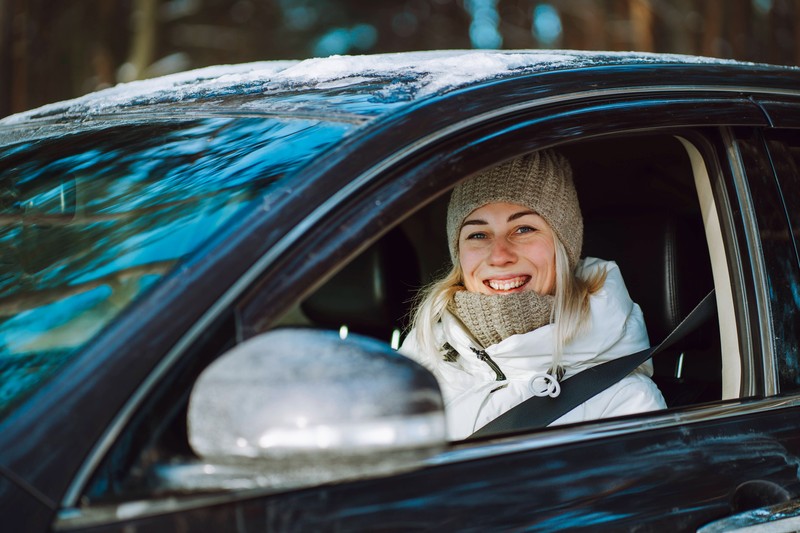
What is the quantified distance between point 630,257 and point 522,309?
52 centimetres

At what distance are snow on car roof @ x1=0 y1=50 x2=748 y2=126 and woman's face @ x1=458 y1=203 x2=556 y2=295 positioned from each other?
418mm

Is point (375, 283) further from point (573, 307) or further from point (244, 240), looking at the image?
point (244, 240)

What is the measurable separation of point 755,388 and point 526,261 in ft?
2.43

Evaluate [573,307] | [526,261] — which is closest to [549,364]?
[573,307]

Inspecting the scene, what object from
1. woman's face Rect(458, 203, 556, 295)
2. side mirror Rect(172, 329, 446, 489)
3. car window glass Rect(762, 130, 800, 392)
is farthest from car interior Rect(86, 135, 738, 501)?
side mirror Rect(172, 329, 446, 489)

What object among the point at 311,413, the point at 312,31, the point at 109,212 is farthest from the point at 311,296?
the point at 312,31

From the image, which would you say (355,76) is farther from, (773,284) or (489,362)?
(773,284)

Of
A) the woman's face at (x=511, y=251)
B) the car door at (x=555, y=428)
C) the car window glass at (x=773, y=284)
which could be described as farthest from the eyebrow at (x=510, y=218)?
the car window glass at (x=773, y=284)

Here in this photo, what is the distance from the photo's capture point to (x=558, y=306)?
2.45m

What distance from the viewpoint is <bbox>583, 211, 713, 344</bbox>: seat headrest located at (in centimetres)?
260

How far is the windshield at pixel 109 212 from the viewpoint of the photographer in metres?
1.53

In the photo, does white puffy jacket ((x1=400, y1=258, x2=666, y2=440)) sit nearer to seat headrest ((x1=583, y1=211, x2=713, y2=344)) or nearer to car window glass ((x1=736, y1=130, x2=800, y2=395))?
seat headrest ((x1=583, y1=211, x2=713, y2=344))

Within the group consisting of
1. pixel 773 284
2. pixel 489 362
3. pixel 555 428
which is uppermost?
pixel 773 284

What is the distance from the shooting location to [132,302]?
4.78ft
